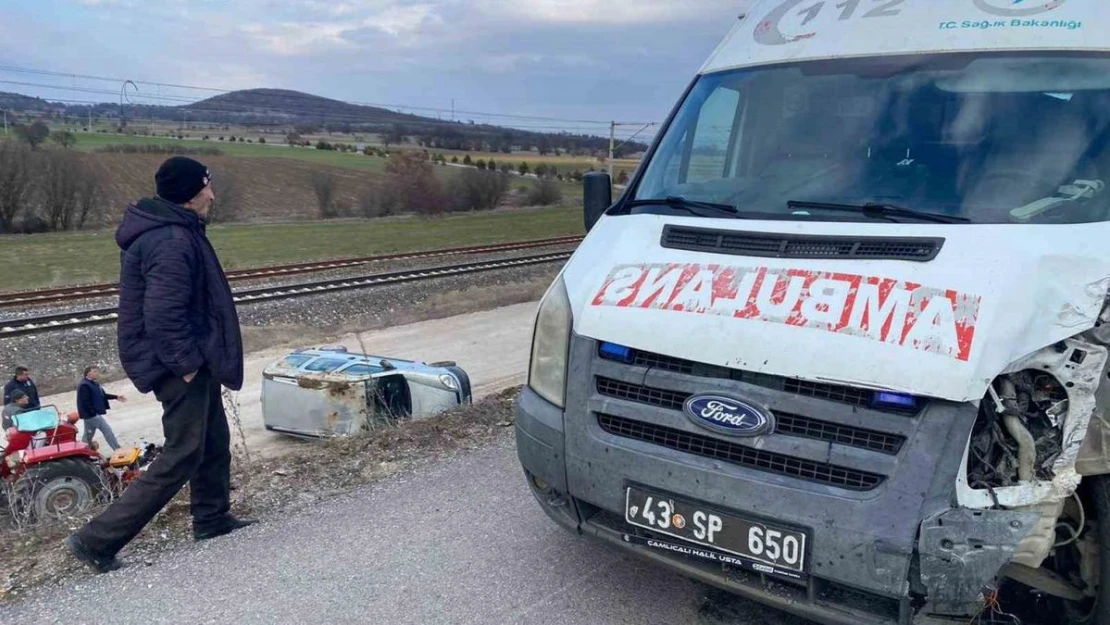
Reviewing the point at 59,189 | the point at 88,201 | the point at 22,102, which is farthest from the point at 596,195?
the point at 22,102

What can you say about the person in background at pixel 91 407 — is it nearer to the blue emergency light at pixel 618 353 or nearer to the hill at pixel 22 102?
the blue emergency light at pixel 618 353

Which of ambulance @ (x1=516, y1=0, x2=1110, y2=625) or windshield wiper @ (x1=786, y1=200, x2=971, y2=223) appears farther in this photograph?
windshield wiper @ (x1=786, y1=200, x2=971, y2=223)

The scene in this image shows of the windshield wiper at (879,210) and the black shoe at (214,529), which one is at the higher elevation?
the windshield wiper at (879,210)

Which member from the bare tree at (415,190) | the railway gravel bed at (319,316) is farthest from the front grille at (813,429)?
the bare tree at (415,190)

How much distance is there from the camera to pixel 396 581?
13.0ft

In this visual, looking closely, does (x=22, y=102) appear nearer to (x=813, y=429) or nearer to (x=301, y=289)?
(x=301, y=289)

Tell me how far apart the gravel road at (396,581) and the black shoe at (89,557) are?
0.06 m

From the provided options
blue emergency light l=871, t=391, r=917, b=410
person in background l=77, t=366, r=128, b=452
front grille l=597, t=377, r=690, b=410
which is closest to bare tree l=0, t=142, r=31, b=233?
person in background l=77, t=366, r=128, b=452

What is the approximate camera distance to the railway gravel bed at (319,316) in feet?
50.2

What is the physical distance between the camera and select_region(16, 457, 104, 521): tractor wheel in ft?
22.3

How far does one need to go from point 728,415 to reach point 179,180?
290 centimetres

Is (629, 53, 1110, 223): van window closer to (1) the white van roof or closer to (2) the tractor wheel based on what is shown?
(1) the white van roof

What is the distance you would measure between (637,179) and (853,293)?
1.69 meters

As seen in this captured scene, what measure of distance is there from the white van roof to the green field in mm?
22436
